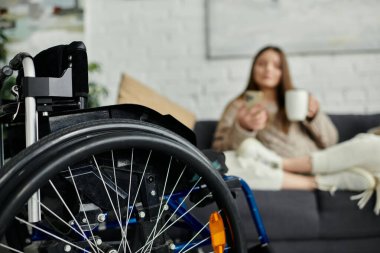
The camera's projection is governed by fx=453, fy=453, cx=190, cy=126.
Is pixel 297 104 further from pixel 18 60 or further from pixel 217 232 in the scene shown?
pixel 18 60

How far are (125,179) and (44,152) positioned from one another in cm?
23

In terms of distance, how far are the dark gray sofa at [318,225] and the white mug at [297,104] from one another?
0.41 m

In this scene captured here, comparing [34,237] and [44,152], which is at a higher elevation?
[44,152]

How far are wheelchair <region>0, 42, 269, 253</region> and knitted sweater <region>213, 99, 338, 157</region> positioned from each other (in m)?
0.99

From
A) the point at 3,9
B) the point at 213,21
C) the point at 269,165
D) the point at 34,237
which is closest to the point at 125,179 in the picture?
the point at 34,237

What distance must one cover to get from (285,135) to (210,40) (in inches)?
33.3

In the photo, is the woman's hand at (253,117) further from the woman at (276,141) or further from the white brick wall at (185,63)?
the white brick wall at (185,63)

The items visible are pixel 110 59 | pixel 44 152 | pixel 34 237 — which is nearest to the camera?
pixel 44 152

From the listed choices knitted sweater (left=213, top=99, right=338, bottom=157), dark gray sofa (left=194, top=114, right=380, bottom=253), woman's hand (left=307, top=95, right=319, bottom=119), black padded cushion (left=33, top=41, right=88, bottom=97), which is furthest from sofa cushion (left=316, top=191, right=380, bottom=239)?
black padded cushion (left=33, top=41, right=88, bottom=97)

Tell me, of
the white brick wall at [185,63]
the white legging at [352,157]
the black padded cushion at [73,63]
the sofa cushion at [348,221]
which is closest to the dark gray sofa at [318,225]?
the sofa cushion at [348,221]

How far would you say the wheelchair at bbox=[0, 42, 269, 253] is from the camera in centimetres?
77

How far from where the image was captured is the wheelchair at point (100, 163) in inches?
30.5

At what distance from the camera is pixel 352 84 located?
2518 mm

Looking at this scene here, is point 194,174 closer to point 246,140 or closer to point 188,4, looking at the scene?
point 246,140
